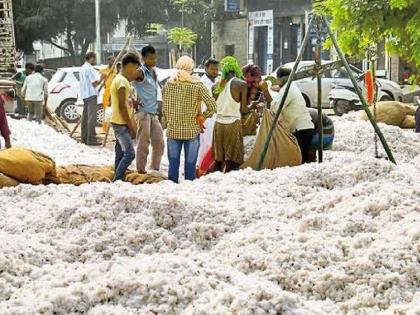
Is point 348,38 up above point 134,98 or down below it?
above

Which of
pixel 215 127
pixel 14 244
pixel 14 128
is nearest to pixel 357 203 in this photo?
pixel 14 244

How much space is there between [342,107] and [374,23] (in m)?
12.5

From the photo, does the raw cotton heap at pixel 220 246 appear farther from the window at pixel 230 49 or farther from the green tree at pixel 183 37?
the window at pixel 230 49

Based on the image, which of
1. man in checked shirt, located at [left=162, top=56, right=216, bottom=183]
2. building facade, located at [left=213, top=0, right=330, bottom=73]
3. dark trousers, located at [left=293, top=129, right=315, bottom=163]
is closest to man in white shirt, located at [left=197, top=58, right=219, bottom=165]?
man in checked shirt, located at [left=162, top=56, right=216, bottom=183]

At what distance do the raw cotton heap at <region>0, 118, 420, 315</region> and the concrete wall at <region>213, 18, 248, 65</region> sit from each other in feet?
115

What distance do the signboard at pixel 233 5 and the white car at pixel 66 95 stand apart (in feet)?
63.7

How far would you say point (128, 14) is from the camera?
141ft

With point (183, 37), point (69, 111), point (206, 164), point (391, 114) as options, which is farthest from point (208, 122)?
point (183, 37)

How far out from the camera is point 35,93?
15.6 m

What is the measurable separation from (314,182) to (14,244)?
2.62m

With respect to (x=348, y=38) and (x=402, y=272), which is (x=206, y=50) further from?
(x=402, y=272)

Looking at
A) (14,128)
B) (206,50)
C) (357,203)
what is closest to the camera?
(357,203)

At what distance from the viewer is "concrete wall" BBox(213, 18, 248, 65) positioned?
4050cm

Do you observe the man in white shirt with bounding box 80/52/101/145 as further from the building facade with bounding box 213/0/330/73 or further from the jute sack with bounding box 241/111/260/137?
the building facade with bounding box 213/0/330/73
